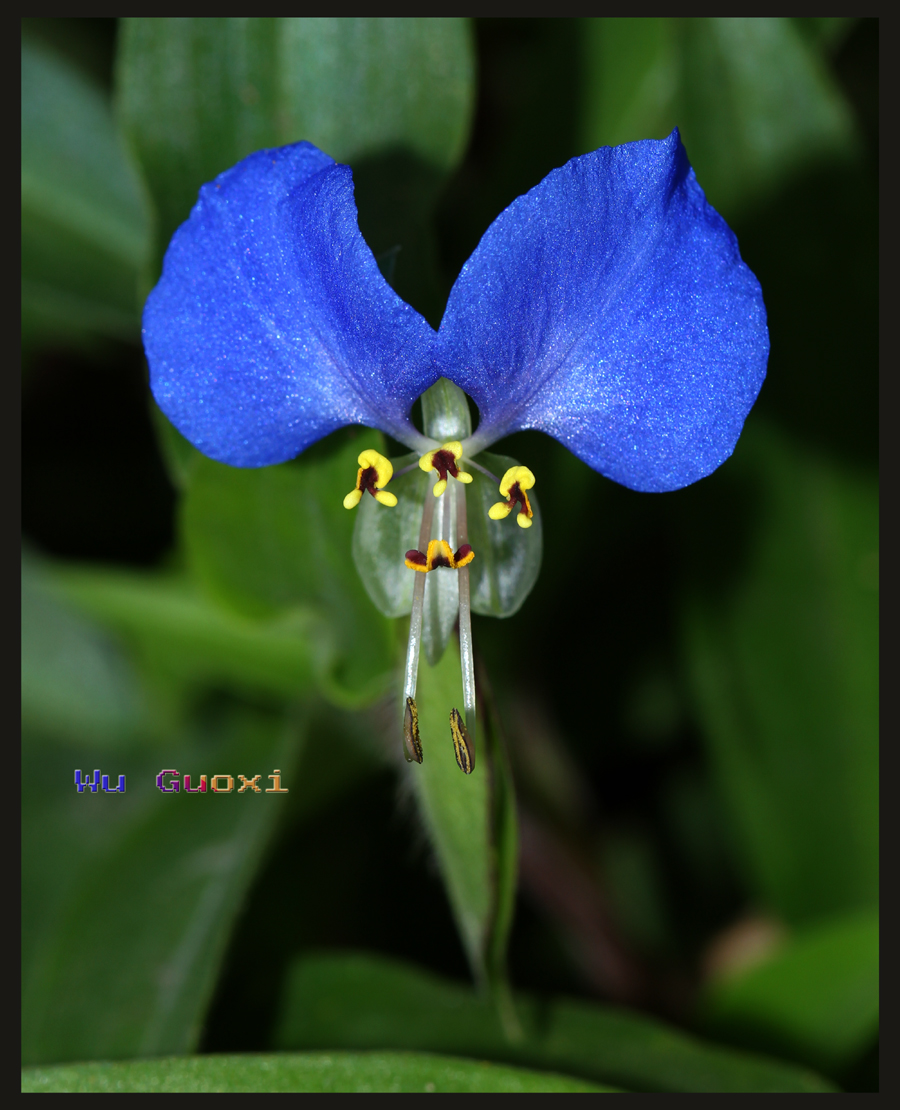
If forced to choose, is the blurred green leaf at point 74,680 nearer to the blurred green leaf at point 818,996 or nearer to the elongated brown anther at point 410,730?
the elongated brown anther at point 410,730

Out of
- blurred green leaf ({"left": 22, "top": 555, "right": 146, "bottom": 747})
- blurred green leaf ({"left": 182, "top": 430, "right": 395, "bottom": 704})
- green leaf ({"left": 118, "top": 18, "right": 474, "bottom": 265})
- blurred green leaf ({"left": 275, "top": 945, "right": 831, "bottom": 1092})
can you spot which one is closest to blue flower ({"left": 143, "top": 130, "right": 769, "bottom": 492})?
blurred green leaf ({"left": 182, "top": 430, "right": 395, "bottom": 704})

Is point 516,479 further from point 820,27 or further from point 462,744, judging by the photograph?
point 820,27

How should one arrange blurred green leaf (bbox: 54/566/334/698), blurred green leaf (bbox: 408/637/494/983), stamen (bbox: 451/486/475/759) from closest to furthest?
stamen (bbox: 451/486/475/759) → blurred green leaf (bbox: 408/637/494/983) → blurred green leaf (bbox: 54/566/334/698)

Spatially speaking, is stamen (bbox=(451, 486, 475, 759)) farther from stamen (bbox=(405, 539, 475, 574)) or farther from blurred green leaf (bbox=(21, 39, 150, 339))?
blurred green leaf (bbox=(21, 39, 150, 339))

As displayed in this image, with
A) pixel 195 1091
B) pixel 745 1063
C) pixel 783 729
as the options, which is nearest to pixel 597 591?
pixel 783 729

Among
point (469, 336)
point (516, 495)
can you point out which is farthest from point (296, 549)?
point (469, 336)

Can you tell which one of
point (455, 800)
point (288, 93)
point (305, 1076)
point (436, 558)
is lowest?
point (305, 1076)
